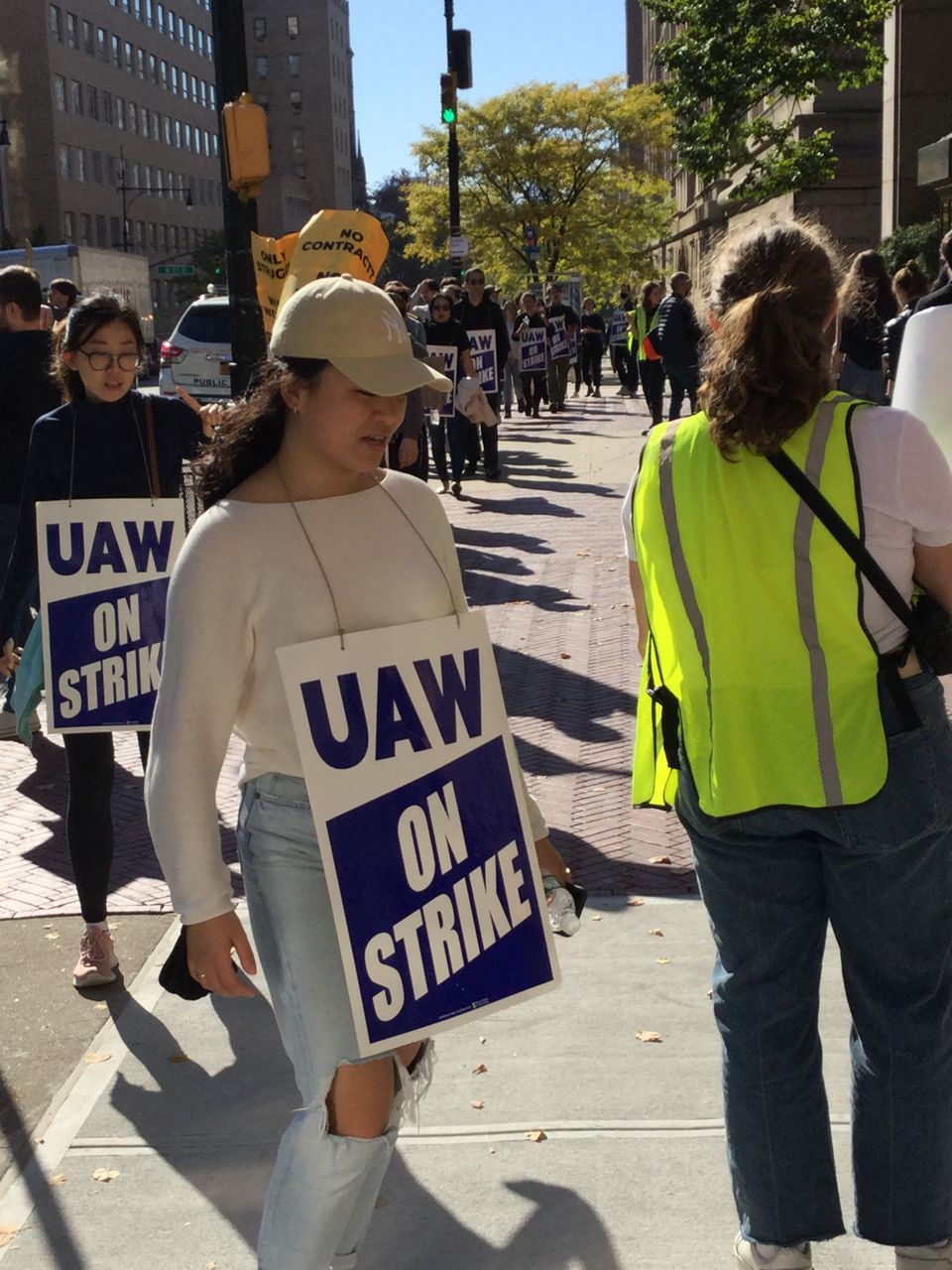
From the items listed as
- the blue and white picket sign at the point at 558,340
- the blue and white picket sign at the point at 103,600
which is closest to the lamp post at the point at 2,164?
the blue and white picket sign at the point at 558,340

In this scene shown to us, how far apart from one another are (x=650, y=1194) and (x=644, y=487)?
151 cm

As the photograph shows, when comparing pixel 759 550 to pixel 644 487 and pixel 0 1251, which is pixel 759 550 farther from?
pixel 0 1251

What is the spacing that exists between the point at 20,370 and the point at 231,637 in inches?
181

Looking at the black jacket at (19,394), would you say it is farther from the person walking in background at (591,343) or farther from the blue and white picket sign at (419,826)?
the person walking in background at (591,343)

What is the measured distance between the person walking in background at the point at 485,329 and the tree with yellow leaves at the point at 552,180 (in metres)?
36.5

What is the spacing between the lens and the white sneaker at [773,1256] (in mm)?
2887

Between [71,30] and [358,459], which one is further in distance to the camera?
[71,30]

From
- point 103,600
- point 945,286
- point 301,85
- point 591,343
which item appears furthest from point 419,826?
point 301,85

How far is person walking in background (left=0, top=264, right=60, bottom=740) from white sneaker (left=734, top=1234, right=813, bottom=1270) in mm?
4403

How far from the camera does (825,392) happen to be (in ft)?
8.59

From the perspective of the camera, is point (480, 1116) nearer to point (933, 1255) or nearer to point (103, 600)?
point (933, 1255)

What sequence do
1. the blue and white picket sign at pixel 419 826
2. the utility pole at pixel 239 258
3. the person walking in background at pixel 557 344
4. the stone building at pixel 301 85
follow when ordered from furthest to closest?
the stone building at pixel 301 85
the person walking in background at pixel 557 344
the utility pole at pixel 239 258
the blue and white picket sign at pixel 419 826

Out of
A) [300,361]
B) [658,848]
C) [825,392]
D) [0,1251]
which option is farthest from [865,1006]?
[658,848]

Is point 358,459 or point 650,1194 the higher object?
point 358,459
